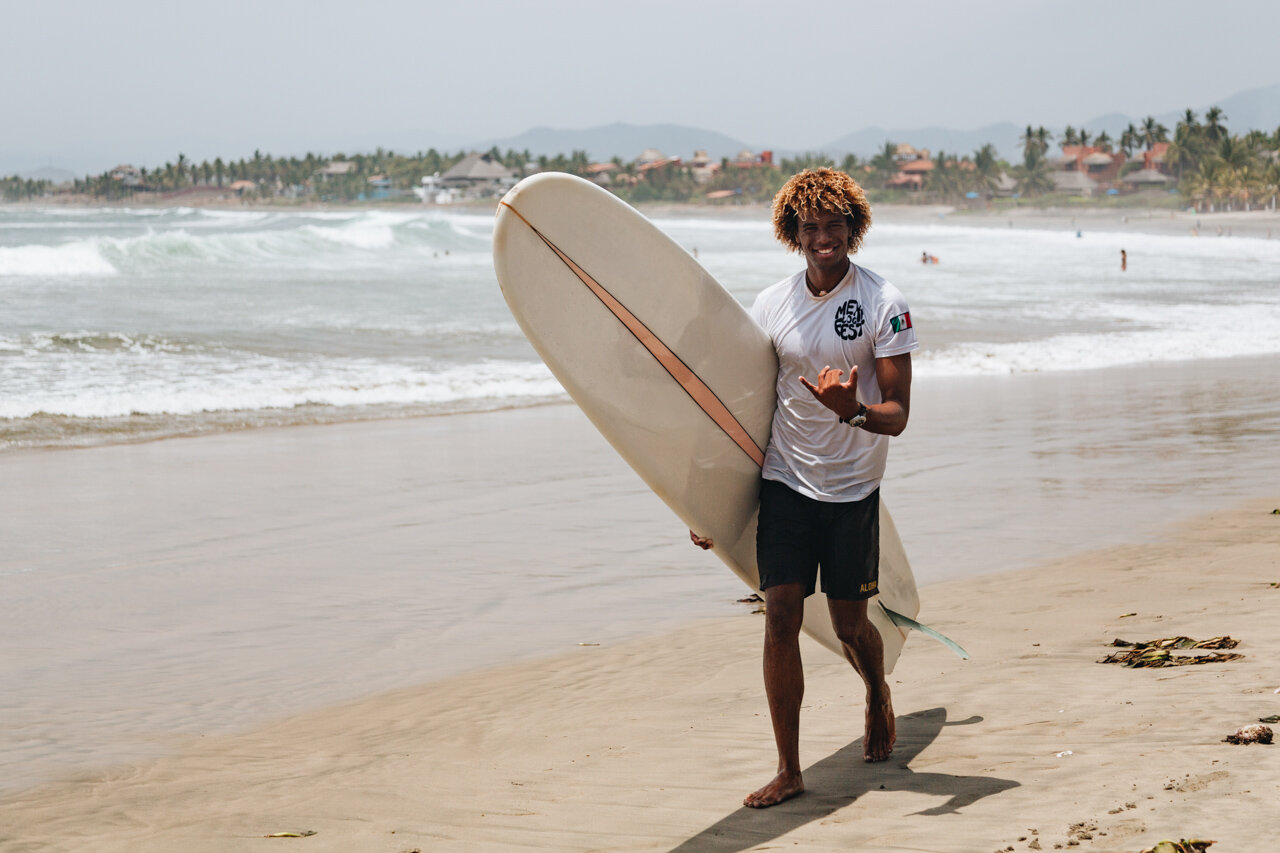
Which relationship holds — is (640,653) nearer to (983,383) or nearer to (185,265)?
(983,383)

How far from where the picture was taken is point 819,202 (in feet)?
9.34

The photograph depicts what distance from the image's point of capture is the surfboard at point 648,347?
3.18 meters

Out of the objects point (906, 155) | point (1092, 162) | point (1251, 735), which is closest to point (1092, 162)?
point (1092, 162)

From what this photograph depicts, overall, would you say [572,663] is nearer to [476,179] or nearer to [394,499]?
[394,499]

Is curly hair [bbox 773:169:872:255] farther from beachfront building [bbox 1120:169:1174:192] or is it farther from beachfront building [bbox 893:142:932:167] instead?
beachfront building [bbox 893:142:932:167]

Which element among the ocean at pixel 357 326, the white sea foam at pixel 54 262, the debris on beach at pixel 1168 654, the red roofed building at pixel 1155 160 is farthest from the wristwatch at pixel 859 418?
the red roofed building at pixel 1155 160

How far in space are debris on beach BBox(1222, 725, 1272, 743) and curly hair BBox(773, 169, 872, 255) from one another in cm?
144

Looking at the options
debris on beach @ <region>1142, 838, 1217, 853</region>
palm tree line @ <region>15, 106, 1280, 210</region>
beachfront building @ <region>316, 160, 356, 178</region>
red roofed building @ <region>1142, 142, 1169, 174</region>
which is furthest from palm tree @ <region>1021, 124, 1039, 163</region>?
debris on beach @ <region>1142, 838, 1217, 853</region>

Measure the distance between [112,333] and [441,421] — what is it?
908 centimetres

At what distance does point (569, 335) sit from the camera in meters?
3.24

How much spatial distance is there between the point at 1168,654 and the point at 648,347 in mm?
1868

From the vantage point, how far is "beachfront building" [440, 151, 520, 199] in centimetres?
15205

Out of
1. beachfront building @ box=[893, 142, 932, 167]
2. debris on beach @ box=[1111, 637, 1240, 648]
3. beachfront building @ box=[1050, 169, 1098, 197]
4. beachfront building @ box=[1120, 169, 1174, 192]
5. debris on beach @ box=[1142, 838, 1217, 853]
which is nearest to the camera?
debris on beach @ box=[1142, 838, 1217, 853]

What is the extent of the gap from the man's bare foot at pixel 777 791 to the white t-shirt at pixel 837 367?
26.4 inches
